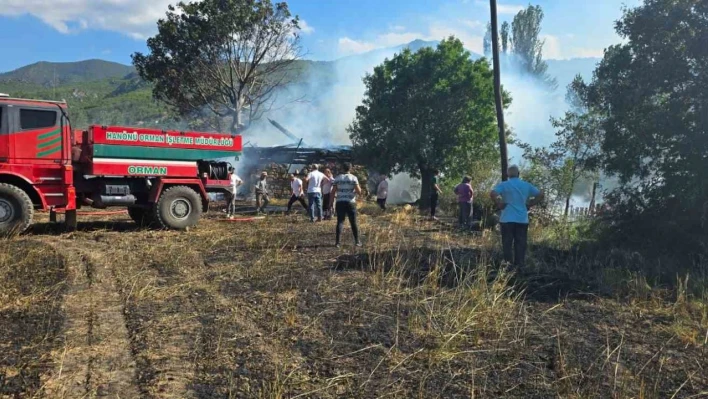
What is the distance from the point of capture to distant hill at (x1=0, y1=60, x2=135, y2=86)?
384 ft

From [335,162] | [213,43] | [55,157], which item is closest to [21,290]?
[55,157]

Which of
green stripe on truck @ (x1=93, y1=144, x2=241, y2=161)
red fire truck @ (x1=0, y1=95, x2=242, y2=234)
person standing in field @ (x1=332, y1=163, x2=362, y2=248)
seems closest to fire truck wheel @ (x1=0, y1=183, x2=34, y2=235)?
red fire truck @ (x1=0, y1=95, x2=242, y2=234)

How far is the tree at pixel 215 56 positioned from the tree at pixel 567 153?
39.0ft

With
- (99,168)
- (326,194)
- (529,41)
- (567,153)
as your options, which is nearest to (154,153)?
(99,168)

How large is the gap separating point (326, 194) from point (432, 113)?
7262mm

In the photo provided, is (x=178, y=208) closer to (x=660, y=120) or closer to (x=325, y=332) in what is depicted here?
(x=325, y=332)

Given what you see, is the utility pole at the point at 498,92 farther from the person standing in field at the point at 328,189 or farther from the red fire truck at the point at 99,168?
the red fire truck at the point at 99,168

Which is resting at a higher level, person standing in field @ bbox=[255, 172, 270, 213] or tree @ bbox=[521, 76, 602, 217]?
tree @ bbox=[521, 76, 602, 217]

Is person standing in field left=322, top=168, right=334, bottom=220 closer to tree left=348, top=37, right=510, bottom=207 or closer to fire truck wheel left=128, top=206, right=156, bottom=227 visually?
fire truck wheel left=128, top=206, right=156, bottom=227

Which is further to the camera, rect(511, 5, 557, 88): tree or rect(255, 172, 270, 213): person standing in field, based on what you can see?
rect(511, 5, 557, 88): tree

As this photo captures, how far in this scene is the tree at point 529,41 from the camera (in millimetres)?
50219

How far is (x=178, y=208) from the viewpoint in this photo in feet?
37.8

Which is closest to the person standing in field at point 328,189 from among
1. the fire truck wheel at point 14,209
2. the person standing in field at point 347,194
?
the person standing in field at point 347,194

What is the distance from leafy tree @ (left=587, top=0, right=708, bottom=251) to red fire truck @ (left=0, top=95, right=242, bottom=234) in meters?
7.85
